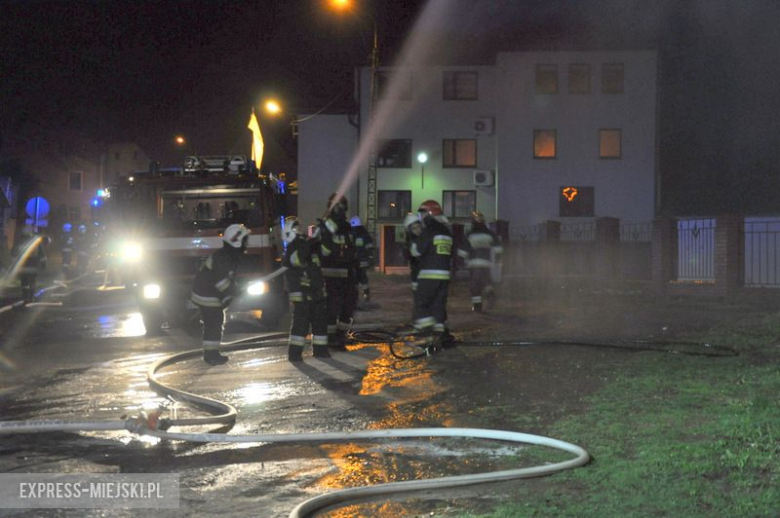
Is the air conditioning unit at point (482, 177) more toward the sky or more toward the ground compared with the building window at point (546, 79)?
more toward the ground

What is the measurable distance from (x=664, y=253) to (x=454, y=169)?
72.9ft

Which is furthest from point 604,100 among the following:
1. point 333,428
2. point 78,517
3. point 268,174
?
point 78,517

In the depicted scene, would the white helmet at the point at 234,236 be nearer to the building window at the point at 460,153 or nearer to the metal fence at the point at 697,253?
the metal fence at the point at 697,253

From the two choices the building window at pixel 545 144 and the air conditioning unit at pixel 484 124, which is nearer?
the building window at pixel 545 144

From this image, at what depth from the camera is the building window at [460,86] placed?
3859 centimetres

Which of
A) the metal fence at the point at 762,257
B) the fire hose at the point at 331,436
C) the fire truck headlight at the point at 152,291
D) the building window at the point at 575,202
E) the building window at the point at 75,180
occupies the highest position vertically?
the building window at the point at 75,180

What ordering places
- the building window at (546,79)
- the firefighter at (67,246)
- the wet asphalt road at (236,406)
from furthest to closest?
the building window at (546,79) → the firefighter at (67,246) → the wet asphalt road at (236,406)

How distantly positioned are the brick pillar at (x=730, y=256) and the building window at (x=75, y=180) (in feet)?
195

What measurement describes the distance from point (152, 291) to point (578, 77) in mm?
28251

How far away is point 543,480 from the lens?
491 centimetres

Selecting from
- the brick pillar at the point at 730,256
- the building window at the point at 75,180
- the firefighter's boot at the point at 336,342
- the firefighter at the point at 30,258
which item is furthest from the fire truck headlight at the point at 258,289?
the building window at the point at 75,180

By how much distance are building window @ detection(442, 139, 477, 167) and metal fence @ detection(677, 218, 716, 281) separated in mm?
20571

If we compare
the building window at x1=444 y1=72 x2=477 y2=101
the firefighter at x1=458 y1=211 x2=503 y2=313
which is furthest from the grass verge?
the building window at x1=444 y1=72 x2=477 y2=101

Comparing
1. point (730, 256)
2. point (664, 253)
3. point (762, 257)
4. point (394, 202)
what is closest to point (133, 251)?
point (664, 253)
